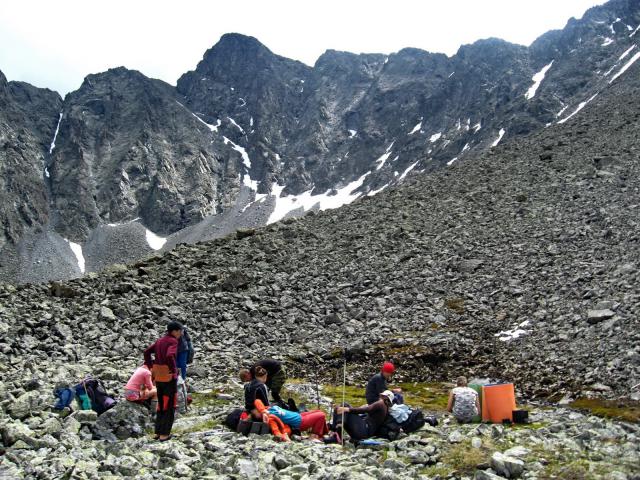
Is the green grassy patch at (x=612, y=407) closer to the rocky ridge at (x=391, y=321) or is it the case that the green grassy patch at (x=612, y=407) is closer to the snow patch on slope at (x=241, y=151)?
the rocky ridge at (x=391, y=321)

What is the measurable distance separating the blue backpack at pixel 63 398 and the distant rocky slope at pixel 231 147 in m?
112

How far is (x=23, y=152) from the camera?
159375mm

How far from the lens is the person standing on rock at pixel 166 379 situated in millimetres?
11820

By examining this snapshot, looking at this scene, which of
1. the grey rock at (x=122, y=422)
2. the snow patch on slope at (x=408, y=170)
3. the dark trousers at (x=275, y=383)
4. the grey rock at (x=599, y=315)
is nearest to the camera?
the grey rock at (x=122, y=422)

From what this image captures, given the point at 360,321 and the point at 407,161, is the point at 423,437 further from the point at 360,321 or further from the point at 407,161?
the point at 407,161

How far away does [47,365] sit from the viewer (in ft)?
59.6

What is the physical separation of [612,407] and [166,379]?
37.9 ft

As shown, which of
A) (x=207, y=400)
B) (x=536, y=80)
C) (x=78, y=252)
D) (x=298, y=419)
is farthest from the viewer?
(x=536, y=80)

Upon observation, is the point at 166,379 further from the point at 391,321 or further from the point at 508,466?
the point at 391,321

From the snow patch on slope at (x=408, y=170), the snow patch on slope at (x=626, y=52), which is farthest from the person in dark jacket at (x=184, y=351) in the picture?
the snow patch on slope at (x=626, y=52)

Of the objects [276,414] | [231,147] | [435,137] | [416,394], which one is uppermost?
[231,147]

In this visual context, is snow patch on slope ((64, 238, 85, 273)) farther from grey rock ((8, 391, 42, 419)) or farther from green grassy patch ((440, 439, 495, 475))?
green grassy patch ((440, 439, 495, 475))

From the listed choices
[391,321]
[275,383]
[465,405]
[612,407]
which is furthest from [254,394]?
[391,321]

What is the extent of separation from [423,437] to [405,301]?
1690 centimetres
